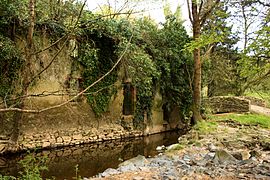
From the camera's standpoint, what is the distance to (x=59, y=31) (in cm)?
934

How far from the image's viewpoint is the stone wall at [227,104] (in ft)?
47.1

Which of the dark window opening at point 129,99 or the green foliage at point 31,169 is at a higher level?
the dark window opening at point 129,99

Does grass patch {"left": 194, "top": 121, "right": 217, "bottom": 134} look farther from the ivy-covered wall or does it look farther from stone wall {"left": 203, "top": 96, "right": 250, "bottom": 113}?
stone wall {"left": 203, "top": 96, "right": 250, "bottom": 113}

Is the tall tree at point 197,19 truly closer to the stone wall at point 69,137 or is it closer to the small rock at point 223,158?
the stone wall at point 69,137

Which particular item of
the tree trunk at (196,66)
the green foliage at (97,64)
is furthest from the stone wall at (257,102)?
the green foliage at (97,64)

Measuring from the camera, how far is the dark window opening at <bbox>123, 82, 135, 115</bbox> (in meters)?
12.1

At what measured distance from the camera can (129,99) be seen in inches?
481

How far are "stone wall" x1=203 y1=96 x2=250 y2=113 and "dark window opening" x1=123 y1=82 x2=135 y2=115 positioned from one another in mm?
4243

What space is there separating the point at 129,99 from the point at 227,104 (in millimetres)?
5998

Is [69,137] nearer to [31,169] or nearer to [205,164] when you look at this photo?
[31,169]

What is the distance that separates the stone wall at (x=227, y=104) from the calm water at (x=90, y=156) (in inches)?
190

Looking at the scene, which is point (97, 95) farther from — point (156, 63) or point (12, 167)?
point (12, 167)

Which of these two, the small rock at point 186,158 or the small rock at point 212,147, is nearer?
the small rock at point 186,158

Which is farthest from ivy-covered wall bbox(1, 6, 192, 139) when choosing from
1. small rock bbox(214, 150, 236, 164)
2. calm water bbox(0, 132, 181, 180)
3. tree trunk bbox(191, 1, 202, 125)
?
small rock bbox(214, 150, 236, 164)
